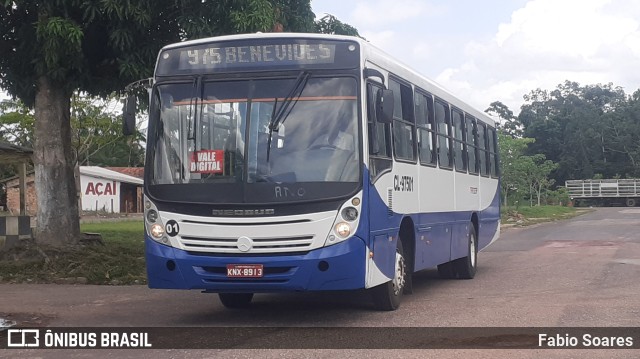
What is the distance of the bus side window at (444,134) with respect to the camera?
13.2 m

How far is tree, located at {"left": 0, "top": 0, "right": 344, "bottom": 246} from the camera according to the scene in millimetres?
14570

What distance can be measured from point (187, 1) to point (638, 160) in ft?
282

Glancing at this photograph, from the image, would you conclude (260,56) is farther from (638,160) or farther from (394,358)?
(638,160)

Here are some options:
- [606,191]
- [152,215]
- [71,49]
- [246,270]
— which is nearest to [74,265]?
[71,49]

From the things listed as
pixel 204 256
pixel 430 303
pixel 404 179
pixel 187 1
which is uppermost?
pixel 187 1

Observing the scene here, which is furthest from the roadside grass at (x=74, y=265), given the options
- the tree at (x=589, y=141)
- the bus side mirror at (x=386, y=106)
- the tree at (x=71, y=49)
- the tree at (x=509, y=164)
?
the tree at (x=589, y=141)

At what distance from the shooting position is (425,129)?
12.3 meters

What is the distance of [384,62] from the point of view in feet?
34.5

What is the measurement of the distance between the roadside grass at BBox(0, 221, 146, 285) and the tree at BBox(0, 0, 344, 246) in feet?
1.35

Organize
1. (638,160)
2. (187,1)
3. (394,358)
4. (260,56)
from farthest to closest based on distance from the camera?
(638,160)
(187,1)
(260,56)
(394,358)

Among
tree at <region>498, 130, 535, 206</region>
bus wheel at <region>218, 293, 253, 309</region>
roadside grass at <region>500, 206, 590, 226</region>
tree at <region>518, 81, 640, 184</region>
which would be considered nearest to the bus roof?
bus wheel at <region>218, 293, 253, 309</region>

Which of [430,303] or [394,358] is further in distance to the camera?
[430,303]

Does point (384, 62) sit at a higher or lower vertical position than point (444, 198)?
higher

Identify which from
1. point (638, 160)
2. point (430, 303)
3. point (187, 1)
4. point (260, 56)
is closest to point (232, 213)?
point (260, 56)
